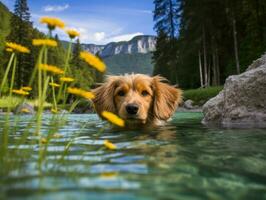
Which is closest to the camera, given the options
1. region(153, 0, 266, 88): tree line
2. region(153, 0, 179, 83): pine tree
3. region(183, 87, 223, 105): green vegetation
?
region(183, 87, 223, 105): green vegetation

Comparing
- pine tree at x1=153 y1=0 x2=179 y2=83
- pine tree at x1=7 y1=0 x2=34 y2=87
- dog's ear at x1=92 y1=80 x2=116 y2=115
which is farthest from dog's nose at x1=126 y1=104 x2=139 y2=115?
pine tree at x1=7 y1=0 x2=34 y2=87

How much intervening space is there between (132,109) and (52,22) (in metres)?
4.53

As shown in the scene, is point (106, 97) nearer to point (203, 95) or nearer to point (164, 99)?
point (164, 99)

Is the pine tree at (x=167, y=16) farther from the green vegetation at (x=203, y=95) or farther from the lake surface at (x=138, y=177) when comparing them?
the lake surface at (x=138, y=177)

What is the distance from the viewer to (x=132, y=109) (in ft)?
23.5

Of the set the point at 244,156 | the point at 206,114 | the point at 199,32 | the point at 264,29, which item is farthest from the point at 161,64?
the point at 244,156

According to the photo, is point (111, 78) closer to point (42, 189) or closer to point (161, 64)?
point (42, 189)

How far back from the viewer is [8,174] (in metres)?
2.42

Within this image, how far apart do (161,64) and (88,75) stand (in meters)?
60.2

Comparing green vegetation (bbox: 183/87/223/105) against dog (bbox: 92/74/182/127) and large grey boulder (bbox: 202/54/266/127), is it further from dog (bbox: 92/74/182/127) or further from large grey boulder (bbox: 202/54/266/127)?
dog (bbox: 92/74/182/127)

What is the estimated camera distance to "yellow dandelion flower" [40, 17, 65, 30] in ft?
8.80

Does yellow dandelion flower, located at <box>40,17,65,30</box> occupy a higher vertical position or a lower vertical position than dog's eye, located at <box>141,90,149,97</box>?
higher

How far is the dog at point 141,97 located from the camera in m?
7.88

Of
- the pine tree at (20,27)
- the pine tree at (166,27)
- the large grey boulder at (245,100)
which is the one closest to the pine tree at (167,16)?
the pine tree at (166,27)
